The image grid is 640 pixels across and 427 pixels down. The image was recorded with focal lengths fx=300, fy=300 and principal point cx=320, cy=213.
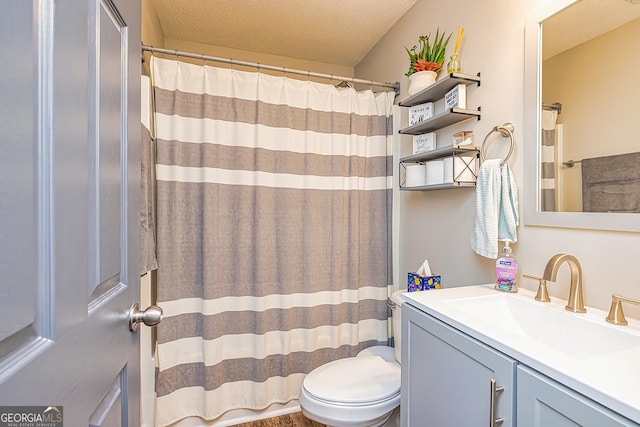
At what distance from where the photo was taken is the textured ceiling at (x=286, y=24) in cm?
189

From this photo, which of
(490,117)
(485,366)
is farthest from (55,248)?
(490,117)

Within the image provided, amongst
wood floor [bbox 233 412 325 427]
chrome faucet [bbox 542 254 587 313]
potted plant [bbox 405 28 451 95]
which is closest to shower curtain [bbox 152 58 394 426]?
wood floor [bbox 233 412 325 427]

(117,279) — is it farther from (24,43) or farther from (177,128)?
(177,128)

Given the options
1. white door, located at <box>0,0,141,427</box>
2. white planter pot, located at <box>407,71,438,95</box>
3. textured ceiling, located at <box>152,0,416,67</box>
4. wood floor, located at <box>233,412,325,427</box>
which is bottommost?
wood floor, located at <box>233,412,325,427</box>

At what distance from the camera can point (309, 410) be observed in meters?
1.32

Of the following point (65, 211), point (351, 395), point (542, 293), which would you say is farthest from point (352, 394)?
point (65, 211)

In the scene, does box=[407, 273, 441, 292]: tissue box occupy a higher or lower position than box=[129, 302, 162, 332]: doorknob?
lower

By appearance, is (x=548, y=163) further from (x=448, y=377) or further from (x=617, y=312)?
(x=448, y=377)

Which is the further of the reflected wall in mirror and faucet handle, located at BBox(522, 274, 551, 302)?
faucet handle, located at BBox(522, 274, 551, 302)

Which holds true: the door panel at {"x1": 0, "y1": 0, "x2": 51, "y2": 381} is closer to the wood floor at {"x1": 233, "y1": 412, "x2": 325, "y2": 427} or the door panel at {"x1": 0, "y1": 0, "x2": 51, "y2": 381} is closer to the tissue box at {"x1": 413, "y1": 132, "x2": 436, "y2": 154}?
the tissue box at {"x1": 413, "y1": 132, "x2": 436, "y2": 154}

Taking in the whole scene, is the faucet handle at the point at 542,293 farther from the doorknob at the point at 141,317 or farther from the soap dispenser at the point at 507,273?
the doorknob at the point at 141,317

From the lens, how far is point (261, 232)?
1.79 m

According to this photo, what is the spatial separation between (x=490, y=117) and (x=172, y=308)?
1855 mm

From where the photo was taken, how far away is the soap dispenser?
3.70ft
